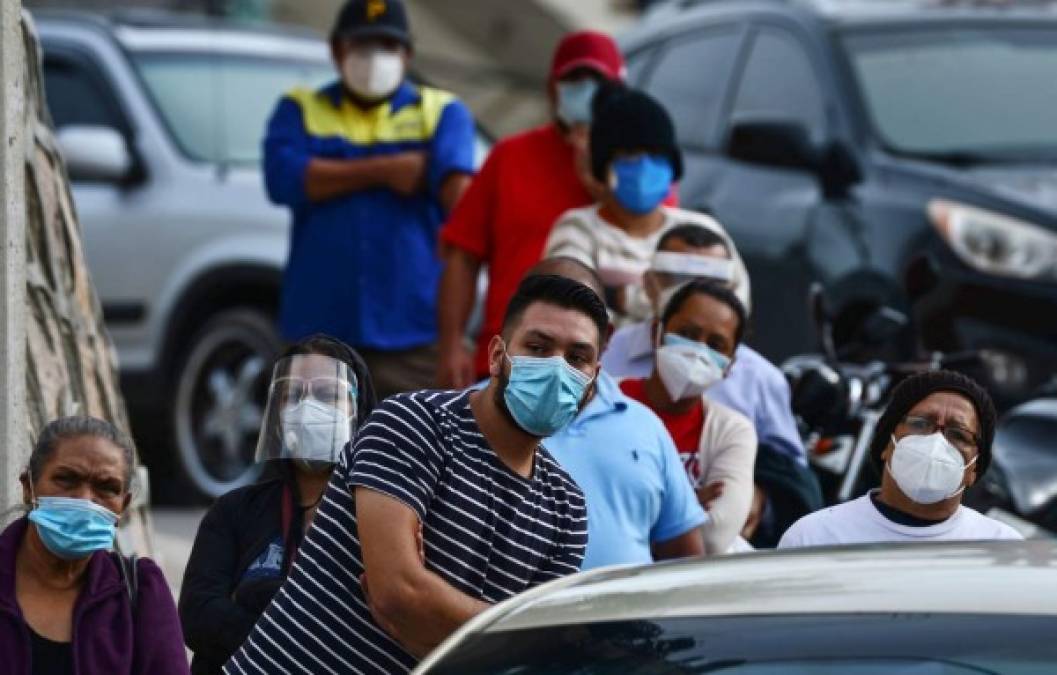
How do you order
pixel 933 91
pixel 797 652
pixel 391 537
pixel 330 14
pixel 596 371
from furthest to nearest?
pixel 330 14 → pixel 933 91 → pixel 596 371 → pixel 391 537 → pixel 797 652

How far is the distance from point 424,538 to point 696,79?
685cm

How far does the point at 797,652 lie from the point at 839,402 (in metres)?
3.98

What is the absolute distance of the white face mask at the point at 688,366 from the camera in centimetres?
670

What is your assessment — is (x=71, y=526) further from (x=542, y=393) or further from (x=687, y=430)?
(x=687, y=430)

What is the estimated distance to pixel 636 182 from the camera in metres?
7.77

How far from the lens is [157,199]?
11891mm

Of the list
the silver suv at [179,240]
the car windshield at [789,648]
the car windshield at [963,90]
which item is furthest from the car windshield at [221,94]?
the car windshield at [789,648]

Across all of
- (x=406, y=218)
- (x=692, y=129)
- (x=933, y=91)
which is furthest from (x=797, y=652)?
(x=692, y=129)

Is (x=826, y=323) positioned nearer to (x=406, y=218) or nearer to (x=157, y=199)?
(x=406, y=218)

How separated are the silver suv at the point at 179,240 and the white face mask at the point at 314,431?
569cm

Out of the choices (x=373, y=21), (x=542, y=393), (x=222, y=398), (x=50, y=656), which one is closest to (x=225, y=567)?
(x=50, y=656)

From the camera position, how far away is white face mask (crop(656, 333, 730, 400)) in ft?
22.0

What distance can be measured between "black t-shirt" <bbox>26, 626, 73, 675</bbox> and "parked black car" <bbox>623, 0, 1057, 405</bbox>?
155 inches

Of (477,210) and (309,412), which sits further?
(477,210)
